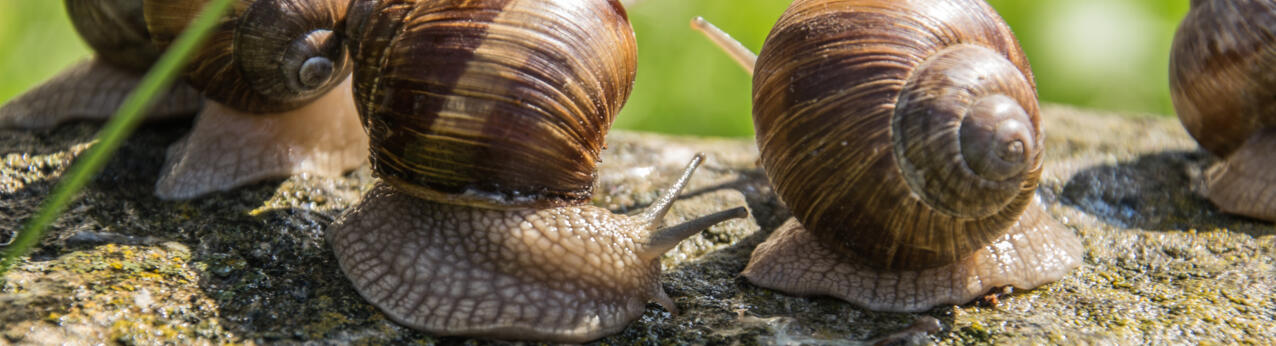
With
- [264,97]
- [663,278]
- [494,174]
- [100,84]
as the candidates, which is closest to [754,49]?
[663,278]

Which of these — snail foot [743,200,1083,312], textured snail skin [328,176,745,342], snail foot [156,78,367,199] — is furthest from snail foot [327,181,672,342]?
snail foot [156,78,367,199]

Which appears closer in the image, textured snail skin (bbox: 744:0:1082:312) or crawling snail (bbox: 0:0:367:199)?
textured snail skin (bbox: 744:0:1082:312)

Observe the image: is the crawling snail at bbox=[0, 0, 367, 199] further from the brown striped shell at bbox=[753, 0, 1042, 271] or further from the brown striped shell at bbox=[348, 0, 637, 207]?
the brown striped shell at bbox=[753, 0, 1042, 271]

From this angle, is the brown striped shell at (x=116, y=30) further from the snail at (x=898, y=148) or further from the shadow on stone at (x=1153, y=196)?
the shadow on stone at (x=1153, y=196)

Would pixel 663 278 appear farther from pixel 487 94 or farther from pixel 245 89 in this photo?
pixel 245 89

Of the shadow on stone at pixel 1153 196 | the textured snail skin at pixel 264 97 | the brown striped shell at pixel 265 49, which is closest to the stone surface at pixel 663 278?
the shadow on stone at pixel 1153 196

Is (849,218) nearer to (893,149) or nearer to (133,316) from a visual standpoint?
(893,149)
